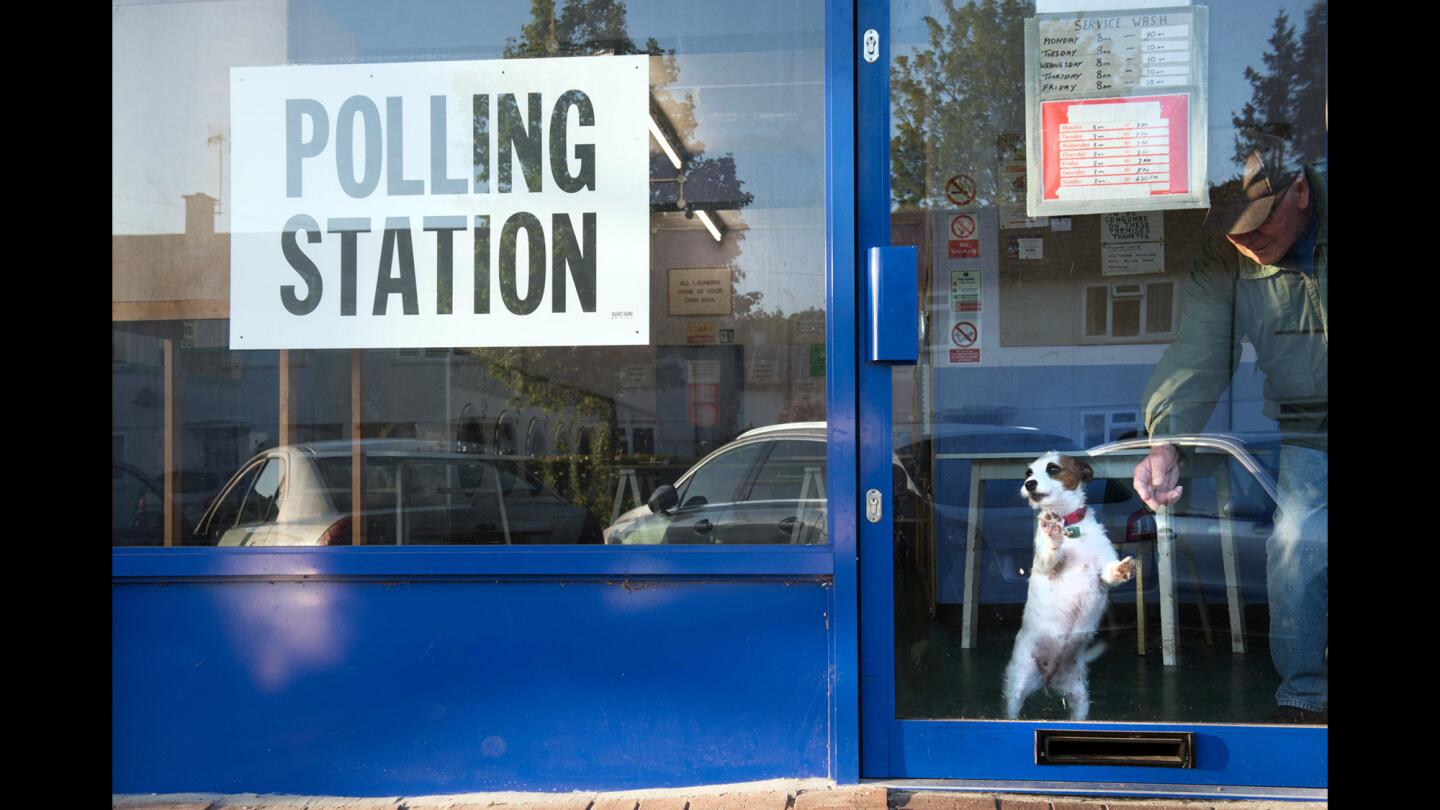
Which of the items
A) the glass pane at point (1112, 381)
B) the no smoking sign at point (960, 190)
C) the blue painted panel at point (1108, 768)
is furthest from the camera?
the no smoking sign at point (960, 190)

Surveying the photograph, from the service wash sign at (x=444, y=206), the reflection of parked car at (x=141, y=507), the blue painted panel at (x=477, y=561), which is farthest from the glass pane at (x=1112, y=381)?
the reflection of parked car at (x=141, y=507)

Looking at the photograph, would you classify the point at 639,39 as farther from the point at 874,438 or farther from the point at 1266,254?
the point at 1266,254

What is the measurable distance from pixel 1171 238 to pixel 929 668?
64.8 inches

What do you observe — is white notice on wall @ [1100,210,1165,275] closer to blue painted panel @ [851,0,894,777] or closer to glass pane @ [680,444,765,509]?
blue painted panel @ [851,0,894,777]

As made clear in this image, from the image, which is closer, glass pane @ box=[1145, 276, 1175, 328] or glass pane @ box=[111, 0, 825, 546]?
glass pane @ box=[111, 0, 825, 546]

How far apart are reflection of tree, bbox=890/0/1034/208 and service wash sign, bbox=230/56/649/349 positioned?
2.85 feet

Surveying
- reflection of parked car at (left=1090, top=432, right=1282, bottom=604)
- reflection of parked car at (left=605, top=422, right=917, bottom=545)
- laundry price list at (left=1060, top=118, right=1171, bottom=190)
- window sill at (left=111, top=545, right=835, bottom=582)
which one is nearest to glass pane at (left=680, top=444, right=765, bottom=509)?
reflection of parked car at (left=605, top=422, right=917, bottom=545)

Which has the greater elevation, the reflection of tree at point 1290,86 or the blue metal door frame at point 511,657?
the reflection of tree at point 1290,86

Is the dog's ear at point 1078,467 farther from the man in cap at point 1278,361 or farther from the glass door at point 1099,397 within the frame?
the man in cap at point 1278,361

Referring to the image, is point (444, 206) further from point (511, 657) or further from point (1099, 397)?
point (1099, 397)

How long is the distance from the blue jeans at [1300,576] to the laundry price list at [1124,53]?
1331mm

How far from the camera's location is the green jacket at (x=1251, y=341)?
11.6 ft

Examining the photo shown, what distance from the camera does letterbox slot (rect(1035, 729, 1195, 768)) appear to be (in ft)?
10.9

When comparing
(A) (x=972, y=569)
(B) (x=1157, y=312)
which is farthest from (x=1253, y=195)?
(A) (x=972, y=569)
